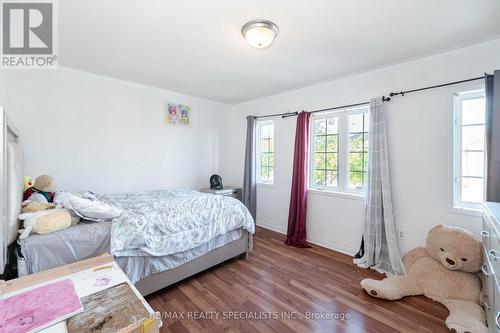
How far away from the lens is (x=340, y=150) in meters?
3.11

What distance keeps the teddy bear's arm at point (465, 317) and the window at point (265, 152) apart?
2760 millimetres

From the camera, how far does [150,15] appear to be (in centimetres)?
171

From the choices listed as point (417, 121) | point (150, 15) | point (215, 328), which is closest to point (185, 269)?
point (215, 328)

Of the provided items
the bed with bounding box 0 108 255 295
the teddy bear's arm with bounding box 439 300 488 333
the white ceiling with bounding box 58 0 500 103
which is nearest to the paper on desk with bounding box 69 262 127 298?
the bed with bounding box 0 108 255 295

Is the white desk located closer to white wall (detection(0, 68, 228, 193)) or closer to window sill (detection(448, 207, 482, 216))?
white wall (detection(0, 68, 228, 193))

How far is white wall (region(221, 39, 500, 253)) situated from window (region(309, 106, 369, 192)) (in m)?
0.19

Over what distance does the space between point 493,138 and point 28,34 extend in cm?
419

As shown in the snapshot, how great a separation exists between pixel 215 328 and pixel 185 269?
0.69m

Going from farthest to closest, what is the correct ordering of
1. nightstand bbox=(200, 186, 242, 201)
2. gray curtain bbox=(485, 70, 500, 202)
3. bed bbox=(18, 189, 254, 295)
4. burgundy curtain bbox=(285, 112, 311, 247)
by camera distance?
nightstand bbox=(200, 186, 242, 201), burgundy curtain bbox=(285, 112, 311, 247), gray curtain bbox=(485, 70, 500, 202), bed bbox=(18, 189, 254, 295)

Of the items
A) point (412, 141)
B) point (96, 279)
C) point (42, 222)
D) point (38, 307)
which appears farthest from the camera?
point (412, 141)

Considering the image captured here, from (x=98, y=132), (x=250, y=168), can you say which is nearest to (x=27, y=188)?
(x=98, y=132)

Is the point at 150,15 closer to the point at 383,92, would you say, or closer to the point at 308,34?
the point at 308,34

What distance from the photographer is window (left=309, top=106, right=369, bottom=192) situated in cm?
294

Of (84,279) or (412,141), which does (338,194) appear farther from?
(84,279)
